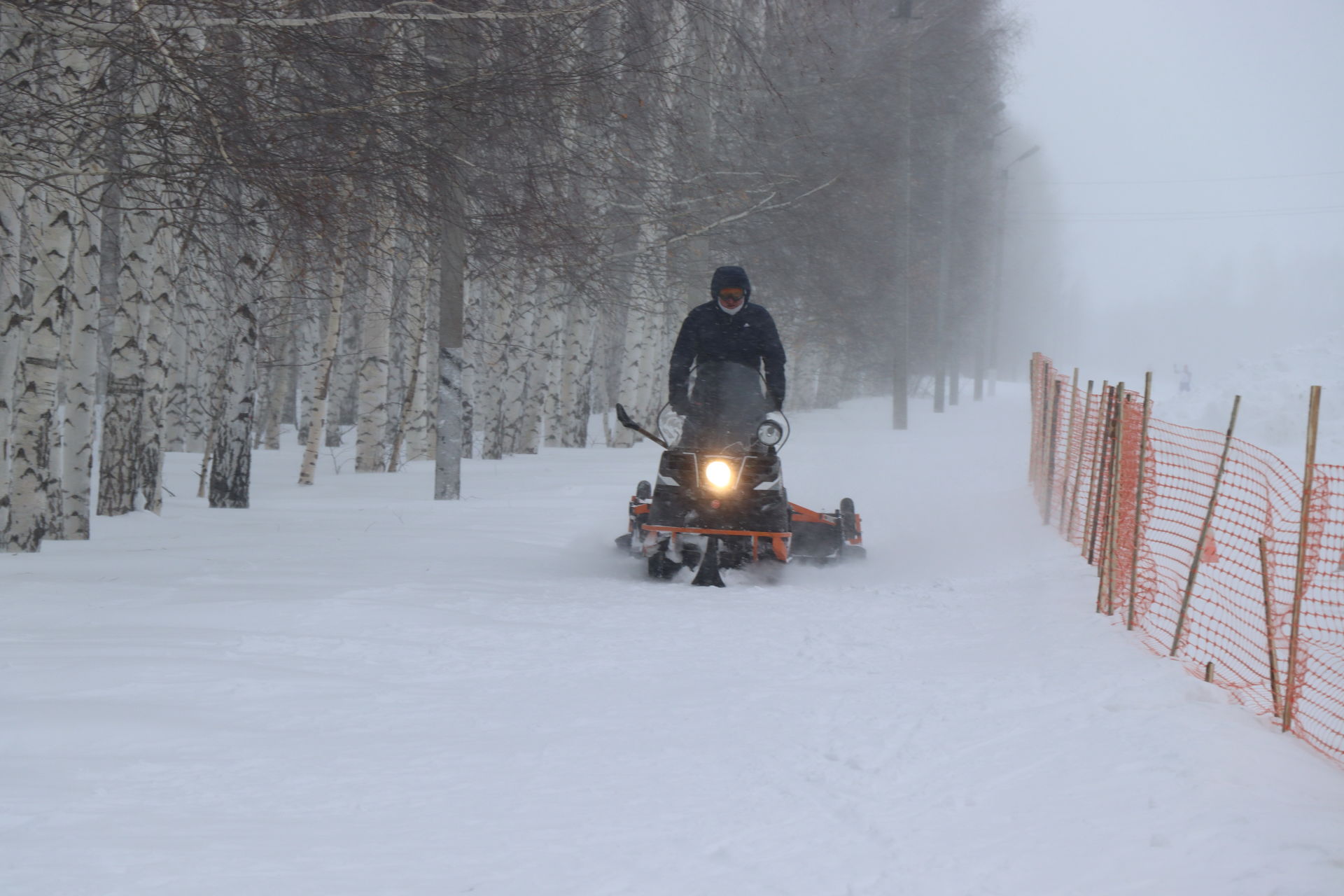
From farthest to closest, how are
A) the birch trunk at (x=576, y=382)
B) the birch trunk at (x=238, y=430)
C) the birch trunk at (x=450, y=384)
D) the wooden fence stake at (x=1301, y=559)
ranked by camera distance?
the birch trunk at (x=576, y=382), the birch trunk at (x=450, y=384), the birch trunk at (x=238, y=430), the wooden fence stake at (x=1301, y=559)

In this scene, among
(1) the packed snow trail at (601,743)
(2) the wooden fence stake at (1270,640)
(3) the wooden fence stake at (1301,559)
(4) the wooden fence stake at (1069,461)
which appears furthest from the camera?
(4) the wooden fence stake at (1069,461)

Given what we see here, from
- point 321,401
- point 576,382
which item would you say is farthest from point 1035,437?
point 576,382

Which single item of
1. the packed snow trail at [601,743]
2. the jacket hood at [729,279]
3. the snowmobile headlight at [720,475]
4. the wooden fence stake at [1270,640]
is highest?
the jacket hood at [729,279]

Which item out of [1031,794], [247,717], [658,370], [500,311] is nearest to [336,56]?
[247,717]

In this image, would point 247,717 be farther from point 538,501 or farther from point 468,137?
point 538,501

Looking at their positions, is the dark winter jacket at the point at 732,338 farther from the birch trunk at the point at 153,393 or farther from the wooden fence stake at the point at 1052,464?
the wooden fence stake at the point at 1052,464

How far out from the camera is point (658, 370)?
89.6 feet

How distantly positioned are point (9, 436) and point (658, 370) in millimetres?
18446

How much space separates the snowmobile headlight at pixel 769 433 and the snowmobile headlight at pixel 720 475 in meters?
0.32

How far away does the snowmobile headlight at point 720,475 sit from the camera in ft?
29.7

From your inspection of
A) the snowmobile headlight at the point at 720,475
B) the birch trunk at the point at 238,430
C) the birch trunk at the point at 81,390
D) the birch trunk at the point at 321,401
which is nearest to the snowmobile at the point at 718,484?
the snowmobile headlight at the point at 720,475

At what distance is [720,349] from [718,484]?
3.42 ft

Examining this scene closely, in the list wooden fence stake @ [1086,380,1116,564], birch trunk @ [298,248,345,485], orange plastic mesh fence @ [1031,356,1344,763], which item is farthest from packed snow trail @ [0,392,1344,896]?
birch trunk @ [298,248,345,485]

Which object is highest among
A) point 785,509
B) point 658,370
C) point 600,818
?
point 658,370
